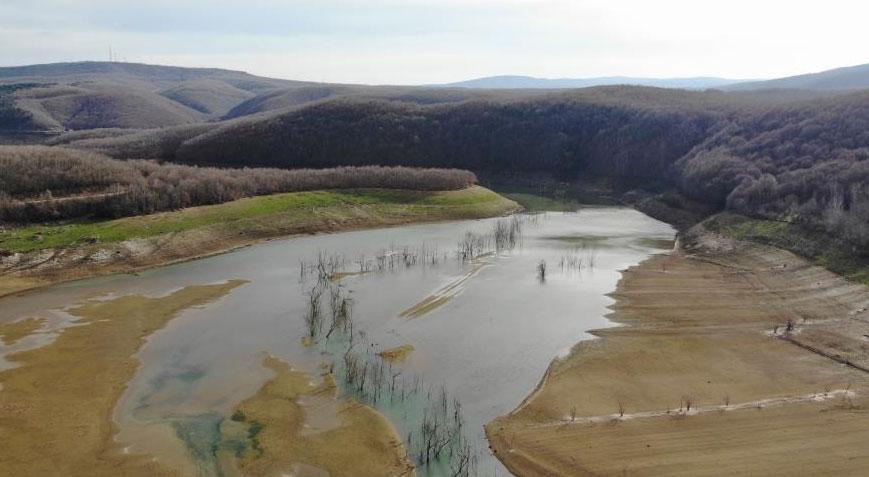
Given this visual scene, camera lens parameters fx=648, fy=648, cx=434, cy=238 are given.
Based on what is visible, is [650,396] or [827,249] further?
[827,249]

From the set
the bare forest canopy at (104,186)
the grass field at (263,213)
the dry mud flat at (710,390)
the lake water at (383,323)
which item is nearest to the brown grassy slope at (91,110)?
the bare forest canopy at (104,186)

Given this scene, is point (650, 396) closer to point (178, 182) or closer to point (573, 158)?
point (178, 182)

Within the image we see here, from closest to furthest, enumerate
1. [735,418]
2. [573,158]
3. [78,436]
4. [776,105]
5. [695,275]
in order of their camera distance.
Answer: [78,436] < [735,418] < [695,275] < [776,105] < [573,158]

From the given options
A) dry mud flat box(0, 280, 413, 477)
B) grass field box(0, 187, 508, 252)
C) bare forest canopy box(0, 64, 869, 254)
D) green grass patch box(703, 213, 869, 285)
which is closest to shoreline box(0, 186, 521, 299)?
grass field box(0, 187, 508, 252)

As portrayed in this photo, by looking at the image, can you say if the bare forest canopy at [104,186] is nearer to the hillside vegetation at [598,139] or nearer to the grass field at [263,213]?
the grass field at [263,213]

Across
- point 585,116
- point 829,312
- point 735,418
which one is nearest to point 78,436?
point 735,418

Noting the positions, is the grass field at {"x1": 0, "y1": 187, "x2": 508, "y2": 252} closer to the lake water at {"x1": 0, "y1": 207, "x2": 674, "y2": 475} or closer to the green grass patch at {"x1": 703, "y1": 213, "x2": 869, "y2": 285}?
the lake water at {"x1": 0, "y1": 207, "x2": 674, "y2": 475}

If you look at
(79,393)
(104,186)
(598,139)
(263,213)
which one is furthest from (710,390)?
(598,139)

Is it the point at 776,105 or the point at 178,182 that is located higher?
the point at 776,105
